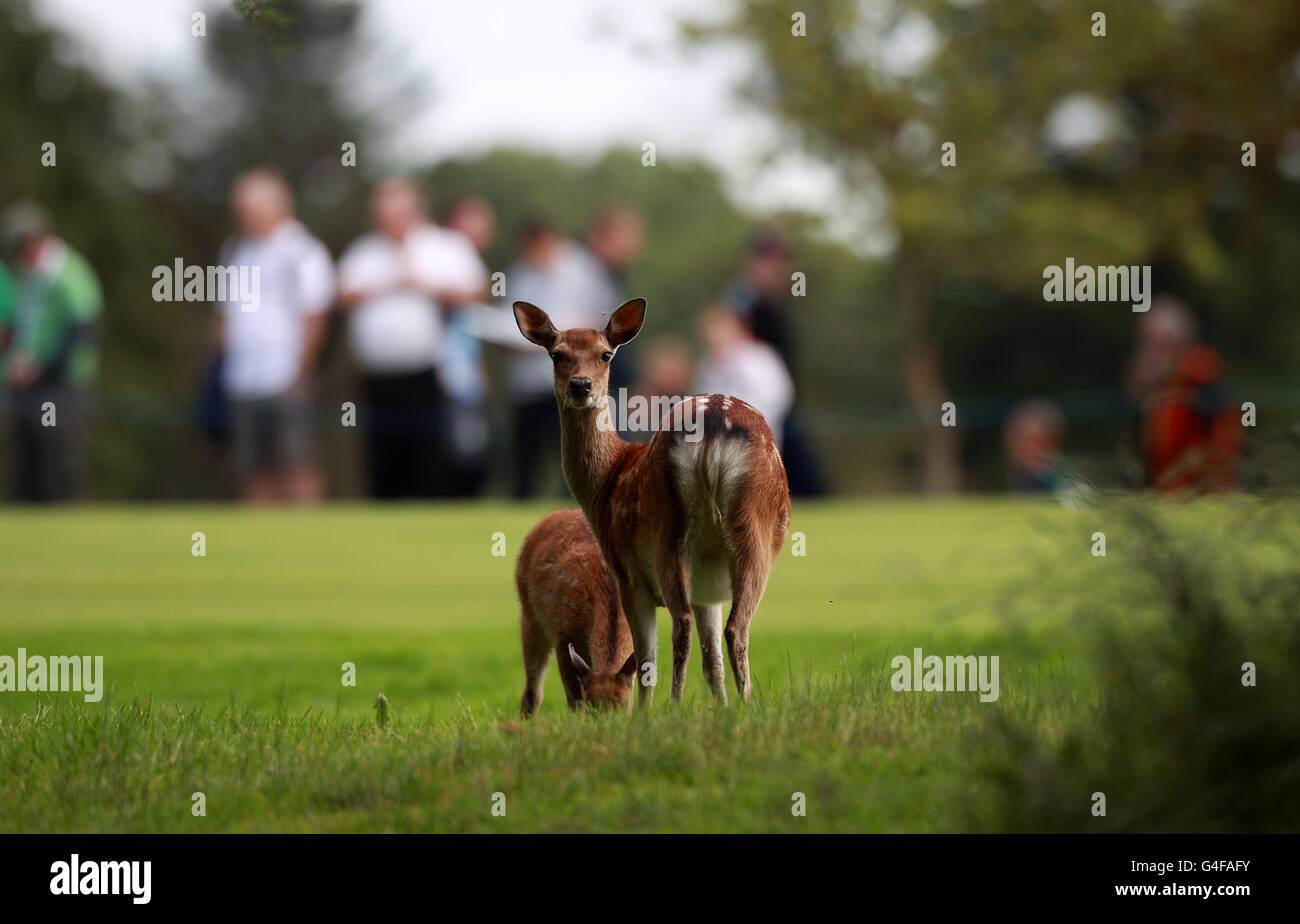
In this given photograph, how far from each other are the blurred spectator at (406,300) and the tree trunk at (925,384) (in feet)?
78.8

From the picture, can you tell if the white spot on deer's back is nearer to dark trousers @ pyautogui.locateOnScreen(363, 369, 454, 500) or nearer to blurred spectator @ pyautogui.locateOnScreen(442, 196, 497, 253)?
blurred spectator @ pyautogui.locateOnScreen(442, 196, 497, 253)

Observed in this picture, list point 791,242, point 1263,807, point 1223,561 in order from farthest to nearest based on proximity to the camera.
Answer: point 791,242 → point 1223,561 → point 1263,807

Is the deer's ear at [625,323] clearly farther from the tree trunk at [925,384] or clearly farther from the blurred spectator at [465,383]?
the tree trunk at [925,384]

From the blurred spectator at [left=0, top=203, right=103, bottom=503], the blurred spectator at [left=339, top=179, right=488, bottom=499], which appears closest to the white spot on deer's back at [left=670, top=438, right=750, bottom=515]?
the blurred spectator at [left=339, top=179, right=488, bottom=499]

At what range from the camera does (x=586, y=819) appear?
6.45 m

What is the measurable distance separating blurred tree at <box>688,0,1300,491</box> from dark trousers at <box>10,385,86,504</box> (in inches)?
903

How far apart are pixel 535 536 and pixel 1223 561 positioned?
3181 mm

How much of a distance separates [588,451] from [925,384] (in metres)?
41.3

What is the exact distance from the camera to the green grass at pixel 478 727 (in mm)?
6547

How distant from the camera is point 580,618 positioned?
A: 8.02 meters

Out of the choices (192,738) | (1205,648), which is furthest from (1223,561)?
(192,738)

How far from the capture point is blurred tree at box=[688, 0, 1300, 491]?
148 feet

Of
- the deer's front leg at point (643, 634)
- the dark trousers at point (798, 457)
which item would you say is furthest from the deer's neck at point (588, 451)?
the dark trousers at point (798, 457)

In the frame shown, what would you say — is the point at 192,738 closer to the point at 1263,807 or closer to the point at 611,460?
the point at 611,460
